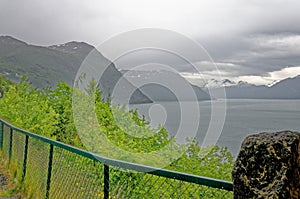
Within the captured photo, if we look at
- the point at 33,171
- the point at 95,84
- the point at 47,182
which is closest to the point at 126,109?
the point at 95,84

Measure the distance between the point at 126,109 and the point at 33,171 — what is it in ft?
8.42

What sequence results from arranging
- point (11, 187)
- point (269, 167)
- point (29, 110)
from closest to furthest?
1. point (269, 167)
2. point (11, 187)
3. point (29, 110)

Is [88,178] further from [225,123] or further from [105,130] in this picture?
[225,123]

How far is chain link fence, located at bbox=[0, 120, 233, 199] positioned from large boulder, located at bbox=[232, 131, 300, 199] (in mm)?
515

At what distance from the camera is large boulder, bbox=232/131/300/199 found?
166cm

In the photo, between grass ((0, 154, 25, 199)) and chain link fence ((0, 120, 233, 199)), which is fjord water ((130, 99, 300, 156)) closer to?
chain link fence ((0, 120, 233, 199))

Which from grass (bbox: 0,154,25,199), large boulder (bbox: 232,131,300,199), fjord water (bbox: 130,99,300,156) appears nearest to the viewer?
large boulder (bbox: 232,131,300,199)

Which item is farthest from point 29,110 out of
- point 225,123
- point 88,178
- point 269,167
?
point 225,123

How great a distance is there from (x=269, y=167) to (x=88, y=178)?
120 inches

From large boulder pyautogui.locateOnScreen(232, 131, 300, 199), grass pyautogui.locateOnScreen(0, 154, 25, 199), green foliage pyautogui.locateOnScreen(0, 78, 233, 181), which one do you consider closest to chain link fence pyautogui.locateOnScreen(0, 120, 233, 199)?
grass pyautogui.locateOnScreen(0, 154, 25, 199)

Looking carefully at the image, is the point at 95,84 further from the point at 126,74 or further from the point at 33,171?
the point at 33,171

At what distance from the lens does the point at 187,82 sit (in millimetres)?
7238

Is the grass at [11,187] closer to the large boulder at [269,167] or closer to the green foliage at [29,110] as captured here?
the green foliage at [29,110]

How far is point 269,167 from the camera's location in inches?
66.7
